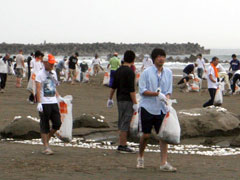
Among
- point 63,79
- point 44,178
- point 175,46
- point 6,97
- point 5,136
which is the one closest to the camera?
point 44,178

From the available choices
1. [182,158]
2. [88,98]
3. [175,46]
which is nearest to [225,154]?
[182,158]

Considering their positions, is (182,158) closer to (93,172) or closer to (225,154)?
(225,154)

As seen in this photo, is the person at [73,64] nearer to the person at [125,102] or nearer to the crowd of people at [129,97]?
the crowd of people at [129,97]

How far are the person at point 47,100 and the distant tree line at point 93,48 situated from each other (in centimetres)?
8889

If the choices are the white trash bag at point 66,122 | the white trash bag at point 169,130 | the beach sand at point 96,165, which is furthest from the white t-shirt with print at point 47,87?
the white trash bag at point 169,130

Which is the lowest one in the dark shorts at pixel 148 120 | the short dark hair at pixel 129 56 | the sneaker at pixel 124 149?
the sneaker at pixel 124 149

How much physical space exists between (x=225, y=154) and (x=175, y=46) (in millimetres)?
98324

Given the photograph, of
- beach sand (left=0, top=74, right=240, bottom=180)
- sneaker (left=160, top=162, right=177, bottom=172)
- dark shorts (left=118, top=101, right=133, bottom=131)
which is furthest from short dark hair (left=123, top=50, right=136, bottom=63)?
sneaker (left=160, top=162, right=177, bottom=172)

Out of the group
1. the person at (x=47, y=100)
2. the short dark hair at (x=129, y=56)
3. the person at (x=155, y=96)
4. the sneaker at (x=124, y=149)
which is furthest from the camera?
the short dark hair at (x=129, y=56)

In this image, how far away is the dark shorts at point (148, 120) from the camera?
7.85 metres

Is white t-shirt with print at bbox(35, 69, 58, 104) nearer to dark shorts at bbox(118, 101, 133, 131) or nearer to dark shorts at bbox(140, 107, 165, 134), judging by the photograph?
dark shorts at bbox(118, 101, 133, 131)

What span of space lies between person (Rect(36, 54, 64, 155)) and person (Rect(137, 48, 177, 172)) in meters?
1.83

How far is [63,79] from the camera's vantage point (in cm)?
3156

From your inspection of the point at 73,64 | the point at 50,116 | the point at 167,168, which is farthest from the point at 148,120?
the point at 73,64
